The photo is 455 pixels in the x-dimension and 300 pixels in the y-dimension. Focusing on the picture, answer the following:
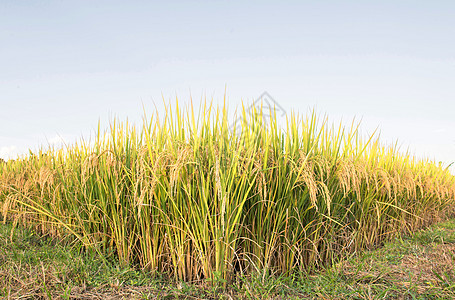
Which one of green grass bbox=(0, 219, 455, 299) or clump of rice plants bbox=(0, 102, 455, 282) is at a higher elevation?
clump of rice plants bbox=(0, 102, 455, 282)

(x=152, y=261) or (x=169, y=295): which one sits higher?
(x=152, y=261)

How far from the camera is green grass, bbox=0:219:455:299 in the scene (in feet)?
9.18

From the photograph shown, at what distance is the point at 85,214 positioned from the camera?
3.82 metres

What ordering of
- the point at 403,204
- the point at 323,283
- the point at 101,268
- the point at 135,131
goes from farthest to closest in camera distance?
the point at 403,204 < the point at 135,131 < the point at 101,268 < the point at 323,283

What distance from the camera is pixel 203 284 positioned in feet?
9.47

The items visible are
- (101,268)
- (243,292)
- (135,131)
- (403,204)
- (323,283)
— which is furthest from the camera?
(403,204)

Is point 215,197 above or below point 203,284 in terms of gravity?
above

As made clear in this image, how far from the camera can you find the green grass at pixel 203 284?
2797 mm

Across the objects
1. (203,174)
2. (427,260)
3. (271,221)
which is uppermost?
(203,174)

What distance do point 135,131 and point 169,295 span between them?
1.84 m

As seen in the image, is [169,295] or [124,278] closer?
[169,295]

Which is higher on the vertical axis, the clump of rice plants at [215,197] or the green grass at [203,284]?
the clump of rice plants at [215,197]

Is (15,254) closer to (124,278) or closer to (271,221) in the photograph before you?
(124,278)

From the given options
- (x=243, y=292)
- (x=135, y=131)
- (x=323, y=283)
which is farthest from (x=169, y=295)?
(x=135, y=131)
